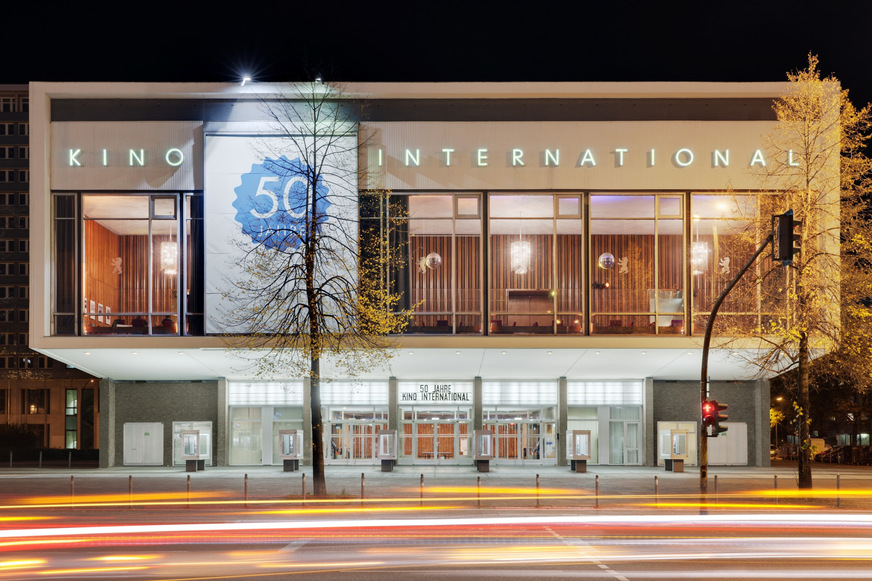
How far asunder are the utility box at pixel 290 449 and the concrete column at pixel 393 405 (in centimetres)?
408

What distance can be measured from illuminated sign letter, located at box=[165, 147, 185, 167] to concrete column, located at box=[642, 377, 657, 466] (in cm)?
2224

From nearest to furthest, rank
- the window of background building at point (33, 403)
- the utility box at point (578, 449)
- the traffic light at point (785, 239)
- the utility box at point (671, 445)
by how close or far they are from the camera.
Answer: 1. the traffic light at point (785, 239)
2. the utility box at point (578, 449)
3. the utility box at point (671, 445)
4. the window of background building at point (33, 403)

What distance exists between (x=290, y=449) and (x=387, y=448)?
4.12 metres

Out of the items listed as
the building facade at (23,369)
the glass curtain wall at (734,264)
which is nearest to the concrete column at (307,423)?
the glass curtain wall at (734,264)

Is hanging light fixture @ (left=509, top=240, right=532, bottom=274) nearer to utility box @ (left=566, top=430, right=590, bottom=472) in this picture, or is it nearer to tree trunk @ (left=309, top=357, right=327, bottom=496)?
utility box @ (left=566, top=430, right=590, bottom=472)

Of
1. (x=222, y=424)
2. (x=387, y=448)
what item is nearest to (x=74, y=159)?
(x=222, y=424)

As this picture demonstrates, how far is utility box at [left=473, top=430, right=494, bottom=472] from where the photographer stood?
123 feet

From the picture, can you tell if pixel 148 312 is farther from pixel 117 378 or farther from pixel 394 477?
pixel 394 477

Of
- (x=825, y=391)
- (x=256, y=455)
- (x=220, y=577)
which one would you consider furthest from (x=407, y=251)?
(x=825, y=391)

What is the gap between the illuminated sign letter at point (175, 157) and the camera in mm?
33938

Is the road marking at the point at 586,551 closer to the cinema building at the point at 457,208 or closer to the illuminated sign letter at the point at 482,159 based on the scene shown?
the cinema building at the point at 457,208

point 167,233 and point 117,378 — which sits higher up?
point 167,233

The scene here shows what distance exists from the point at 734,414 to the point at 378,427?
16.4 meters

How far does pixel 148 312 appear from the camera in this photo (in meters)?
34.6
